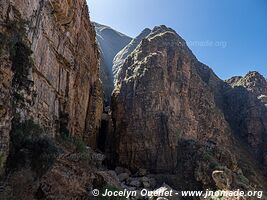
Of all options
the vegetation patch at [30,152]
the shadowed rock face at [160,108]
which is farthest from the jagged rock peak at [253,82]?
the vegetation patch at [30,152]

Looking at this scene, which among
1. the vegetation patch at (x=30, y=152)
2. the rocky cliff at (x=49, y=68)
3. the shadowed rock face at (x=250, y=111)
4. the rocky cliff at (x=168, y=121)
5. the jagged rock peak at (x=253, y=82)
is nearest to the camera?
the vegetation patch at (x=30, y=152)

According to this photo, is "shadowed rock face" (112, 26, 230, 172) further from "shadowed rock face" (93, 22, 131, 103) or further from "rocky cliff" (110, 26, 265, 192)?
"shadowed rock face" (93, 22, 131, 103)

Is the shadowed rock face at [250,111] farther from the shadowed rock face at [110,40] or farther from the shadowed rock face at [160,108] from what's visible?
the shadowed rock face at [110,40]

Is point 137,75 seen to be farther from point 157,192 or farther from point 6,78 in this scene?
point 6,78

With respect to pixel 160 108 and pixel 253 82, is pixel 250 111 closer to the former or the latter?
pixel 253 82

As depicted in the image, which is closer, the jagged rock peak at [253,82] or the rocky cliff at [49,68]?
the rocky cliff at [49,68]

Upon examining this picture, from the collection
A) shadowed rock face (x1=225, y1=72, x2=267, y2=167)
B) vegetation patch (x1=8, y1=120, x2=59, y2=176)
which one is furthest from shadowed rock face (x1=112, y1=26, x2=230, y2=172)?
vegetation patch (x1=8, y1=120, x2=59, y2=176)

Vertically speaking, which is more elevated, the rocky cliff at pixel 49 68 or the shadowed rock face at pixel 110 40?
the shadowed rock face at pixel 110 40

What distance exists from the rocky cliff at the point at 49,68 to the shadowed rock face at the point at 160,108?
517 centimetres

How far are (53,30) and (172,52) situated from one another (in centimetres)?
2934

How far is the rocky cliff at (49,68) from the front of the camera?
1408cm

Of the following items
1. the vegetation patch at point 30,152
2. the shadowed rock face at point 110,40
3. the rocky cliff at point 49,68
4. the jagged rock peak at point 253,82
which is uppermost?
the shadowed rock face at point 110,40

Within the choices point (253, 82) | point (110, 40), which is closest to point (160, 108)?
point (253, 82)

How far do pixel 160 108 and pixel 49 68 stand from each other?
2257 cm
